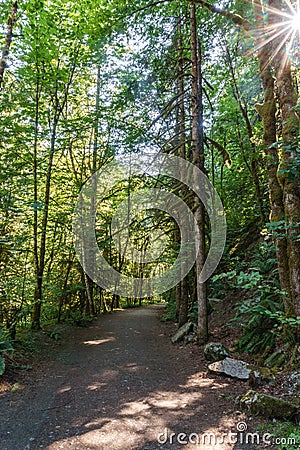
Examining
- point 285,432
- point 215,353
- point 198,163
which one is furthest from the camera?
point 198,163

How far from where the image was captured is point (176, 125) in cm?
794

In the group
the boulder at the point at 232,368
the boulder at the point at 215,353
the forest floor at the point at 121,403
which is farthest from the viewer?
the boulder at the point at 215,353

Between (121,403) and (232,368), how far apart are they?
Answer: 2216mm

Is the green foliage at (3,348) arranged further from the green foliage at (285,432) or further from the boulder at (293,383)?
the boulder at (293,383)

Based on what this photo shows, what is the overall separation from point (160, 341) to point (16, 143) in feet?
23.7

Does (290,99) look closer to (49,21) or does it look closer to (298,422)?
(298,422)

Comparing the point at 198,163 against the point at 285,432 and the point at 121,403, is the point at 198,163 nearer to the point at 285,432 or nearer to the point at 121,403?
the point at 121,403

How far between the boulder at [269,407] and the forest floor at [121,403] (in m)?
0.16
